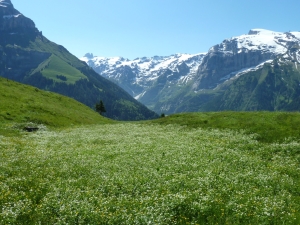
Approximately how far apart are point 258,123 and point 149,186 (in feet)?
103

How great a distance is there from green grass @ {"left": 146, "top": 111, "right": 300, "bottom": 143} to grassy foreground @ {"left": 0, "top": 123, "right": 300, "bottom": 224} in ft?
23.5

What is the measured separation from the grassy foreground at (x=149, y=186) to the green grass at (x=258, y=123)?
23.5 ft

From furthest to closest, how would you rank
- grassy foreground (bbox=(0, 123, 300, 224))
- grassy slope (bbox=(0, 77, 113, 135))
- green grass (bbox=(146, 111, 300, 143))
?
grassy slope (bbox=(0, 77, 113, 135)) < green grass (bbox=(146, 111, 300, 143)) < grassy foreground (bbox=(0, 123, 300, 224))

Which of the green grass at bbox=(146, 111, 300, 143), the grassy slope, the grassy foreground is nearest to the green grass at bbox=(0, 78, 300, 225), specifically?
the grassy foreground

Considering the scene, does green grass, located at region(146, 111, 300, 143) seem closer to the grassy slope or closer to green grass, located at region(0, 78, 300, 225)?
green grass, located at region(0, 78, 300, 225)

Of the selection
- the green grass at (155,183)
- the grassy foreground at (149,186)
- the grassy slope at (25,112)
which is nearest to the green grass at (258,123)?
the green grass at (155,183)

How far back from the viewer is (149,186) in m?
17.0

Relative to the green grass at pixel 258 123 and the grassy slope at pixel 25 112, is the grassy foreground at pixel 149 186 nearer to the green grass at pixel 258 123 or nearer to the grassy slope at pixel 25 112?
the green grass at pixel 258 123

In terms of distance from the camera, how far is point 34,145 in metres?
33.1

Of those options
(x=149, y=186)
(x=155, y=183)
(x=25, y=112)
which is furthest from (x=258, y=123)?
(x=25, y=112)

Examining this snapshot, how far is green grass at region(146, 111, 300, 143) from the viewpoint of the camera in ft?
120

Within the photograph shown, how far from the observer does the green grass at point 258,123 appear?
36688mm

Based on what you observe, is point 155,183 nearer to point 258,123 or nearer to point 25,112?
point 258,123

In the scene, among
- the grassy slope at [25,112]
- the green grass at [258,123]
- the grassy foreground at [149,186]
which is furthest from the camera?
the grassy slope at [25,112]
